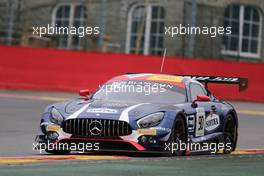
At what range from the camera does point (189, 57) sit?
30344 millimetres

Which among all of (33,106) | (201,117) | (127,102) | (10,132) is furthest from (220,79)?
(33,106)

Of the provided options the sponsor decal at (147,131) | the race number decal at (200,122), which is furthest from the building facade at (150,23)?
the sponsor decal at (147,131)

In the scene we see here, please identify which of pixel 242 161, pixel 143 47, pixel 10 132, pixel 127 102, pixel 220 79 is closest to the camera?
pixel 242 161

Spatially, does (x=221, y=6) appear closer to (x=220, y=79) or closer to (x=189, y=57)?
(x=189, y=57)

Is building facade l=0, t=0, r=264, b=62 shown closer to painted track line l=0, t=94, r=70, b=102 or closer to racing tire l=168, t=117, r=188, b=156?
painted track line l=0, t=94, r=70, b=102

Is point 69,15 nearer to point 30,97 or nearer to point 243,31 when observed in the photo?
point 243,31

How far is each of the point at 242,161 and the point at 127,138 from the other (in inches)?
59.4

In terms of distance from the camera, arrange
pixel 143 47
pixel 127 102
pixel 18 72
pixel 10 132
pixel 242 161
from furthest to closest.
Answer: pixel 143 47 → pixel 18 72 → pixel 10 132 → pixel 127 102 → pixel 242 161

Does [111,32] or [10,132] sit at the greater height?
[111,32]

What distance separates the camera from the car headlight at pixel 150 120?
11.8 metres

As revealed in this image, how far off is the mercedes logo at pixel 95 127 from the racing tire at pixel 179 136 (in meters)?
0.93

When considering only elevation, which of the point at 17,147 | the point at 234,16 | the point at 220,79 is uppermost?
the point at 234,16

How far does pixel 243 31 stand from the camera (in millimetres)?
39344

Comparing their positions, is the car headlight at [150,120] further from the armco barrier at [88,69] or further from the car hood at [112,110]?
the armco barrier at [88,69]
